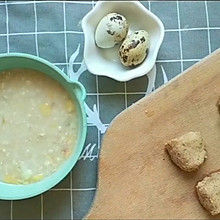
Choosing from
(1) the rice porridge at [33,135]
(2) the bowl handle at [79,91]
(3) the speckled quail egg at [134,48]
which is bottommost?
(1) the rice porridge at [33,135]

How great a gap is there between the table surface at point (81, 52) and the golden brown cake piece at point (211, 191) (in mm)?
215

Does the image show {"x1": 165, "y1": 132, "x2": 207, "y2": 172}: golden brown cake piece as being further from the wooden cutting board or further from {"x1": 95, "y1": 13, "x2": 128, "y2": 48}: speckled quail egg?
{"x1": 95, "y1": 13, "x2": 128, "y2": 48}: speckled quail egg

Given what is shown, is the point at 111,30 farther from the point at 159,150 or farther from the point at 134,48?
the point at 159,150

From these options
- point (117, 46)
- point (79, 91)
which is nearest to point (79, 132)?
point (79, 91)

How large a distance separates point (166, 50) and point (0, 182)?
430mm

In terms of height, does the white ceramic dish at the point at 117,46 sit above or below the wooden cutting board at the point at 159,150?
above

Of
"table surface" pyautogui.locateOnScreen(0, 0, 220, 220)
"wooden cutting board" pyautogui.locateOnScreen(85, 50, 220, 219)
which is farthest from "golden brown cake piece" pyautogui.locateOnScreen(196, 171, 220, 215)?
"table surface" pyautogui.locateOnScreen(0, 0, 220, 220)

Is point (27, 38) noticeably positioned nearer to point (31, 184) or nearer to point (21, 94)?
point (21, 94)

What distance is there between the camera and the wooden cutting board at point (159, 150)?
1.11m

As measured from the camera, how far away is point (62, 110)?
1.14 m

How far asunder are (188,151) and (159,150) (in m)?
0.06

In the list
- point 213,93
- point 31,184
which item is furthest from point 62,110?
point 213,93

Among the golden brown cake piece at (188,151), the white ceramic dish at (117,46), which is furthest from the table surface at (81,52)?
the golden brown cake piece at (188,151)

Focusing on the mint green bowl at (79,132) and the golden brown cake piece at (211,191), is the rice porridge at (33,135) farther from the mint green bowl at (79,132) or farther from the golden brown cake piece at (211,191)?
the golden brown cake piece at (211,191)
